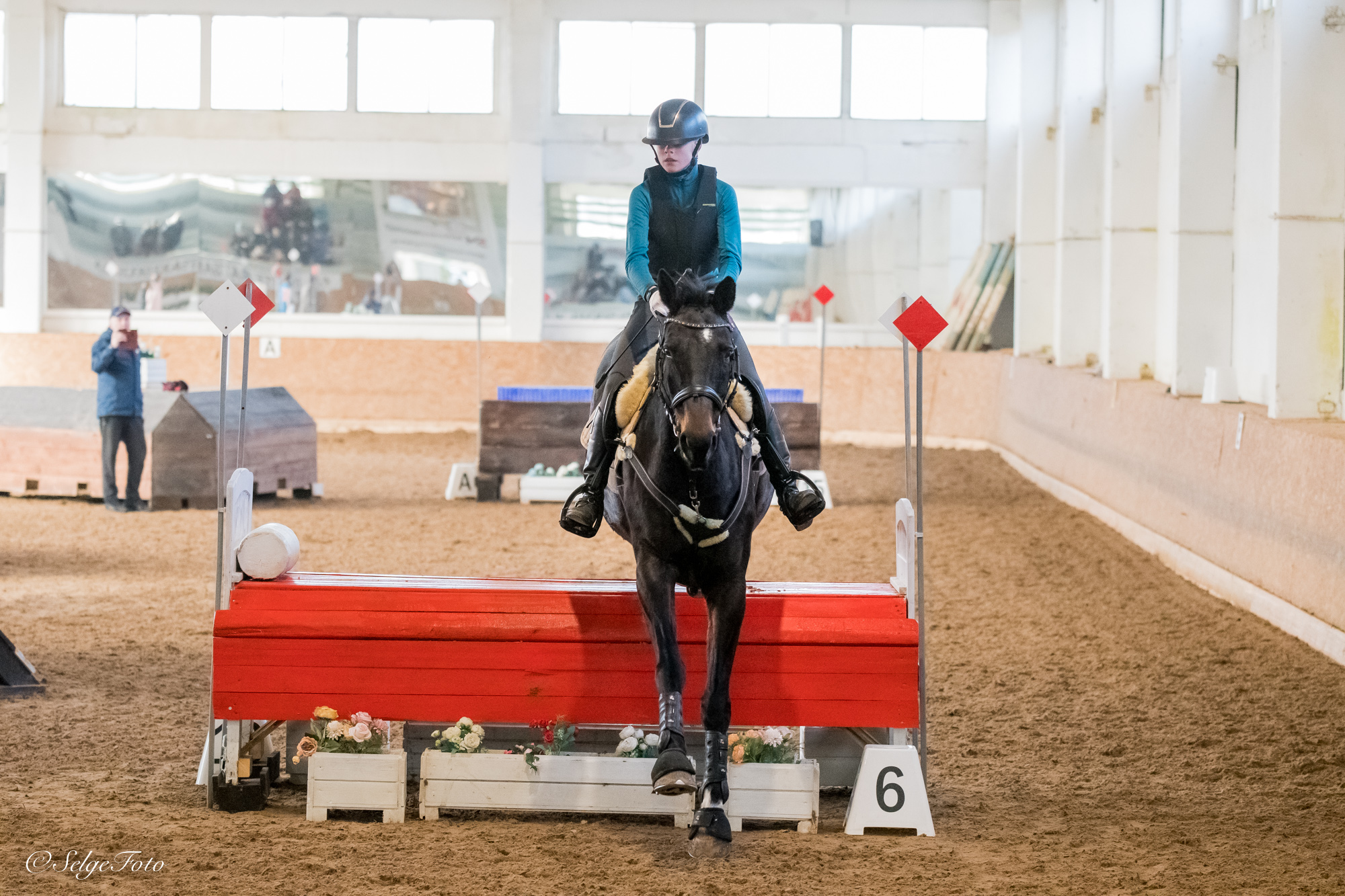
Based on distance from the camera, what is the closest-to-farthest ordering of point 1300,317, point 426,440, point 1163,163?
point 1300,317 < point 1163,163 < point 426,440

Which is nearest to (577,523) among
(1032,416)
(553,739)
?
(553,739)

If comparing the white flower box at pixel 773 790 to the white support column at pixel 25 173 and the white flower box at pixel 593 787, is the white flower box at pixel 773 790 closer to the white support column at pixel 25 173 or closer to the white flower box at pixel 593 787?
the white flower box at pixel 593 787

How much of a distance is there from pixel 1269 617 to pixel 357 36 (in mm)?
17610

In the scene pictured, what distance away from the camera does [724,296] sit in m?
4.90

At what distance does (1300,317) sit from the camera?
9.88m

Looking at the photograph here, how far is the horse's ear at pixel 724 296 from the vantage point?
487 centimetres

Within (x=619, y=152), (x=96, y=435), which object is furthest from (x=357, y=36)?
(x=96, y=435)

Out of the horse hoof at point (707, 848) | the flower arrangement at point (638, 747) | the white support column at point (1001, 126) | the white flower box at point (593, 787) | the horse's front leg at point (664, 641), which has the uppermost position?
the white support column at point (1001, 126)

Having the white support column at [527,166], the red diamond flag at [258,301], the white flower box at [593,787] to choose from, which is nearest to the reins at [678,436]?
the white flower box at [593,787]

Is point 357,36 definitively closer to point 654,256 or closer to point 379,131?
point 379,131

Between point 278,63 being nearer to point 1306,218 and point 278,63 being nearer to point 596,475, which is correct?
point 1306,218

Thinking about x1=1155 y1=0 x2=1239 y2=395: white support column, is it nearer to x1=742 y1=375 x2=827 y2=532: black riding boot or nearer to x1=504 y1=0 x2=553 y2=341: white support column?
x1=742 y1=375 x2=827 y2=532: black riding boot

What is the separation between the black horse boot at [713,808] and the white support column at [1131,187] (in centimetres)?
1068

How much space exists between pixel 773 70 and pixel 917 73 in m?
2.29
